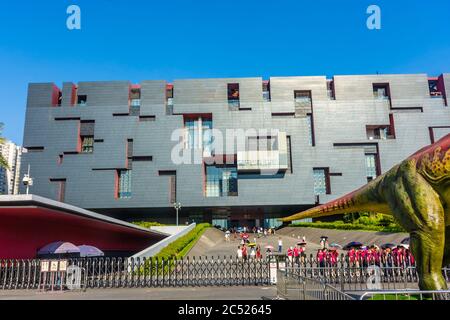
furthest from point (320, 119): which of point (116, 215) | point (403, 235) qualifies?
point (116, 215)

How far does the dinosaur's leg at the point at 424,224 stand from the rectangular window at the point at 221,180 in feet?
178

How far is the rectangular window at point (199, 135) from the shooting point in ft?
196

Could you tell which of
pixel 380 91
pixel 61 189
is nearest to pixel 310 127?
pixel 380 91

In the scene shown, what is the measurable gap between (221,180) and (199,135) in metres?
→ 8.82

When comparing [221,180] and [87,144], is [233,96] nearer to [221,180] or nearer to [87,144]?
[221,180]

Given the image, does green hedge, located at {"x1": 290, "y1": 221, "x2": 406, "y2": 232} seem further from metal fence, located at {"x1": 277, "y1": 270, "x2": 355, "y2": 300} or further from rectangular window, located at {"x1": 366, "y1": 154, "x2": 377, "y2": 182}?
metal fence, located at {"x1": 277, "y1": 270, "x2": 355, "y2": 300}

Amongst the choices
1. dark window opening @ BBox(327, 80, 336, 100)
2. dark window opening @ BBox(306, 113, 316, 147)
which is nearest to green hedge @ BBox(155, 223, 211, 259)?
A: dark window opening @ BBox(306, 113, 316, 147)

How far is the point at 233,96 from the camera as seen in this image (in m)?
63.4

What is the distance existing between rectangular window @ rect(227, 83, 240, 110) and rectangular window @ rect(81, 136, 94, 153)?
25197 millimetres

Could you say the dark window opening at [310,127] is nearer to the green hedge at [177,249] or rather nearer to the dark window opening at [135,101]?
the dark window opening at [135,101]

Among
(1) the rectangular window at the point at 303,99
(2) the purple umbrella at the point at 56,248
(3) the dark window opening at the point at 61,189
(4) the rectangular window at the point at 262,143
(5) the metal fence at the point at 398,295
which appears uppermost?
(1) the rectangular window at the point at 303,99

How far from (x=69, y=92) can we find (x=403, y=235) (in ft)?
183

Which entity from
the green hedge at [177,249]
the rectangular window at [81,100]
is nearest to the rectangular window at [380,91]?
the green hedge at [177,249]
